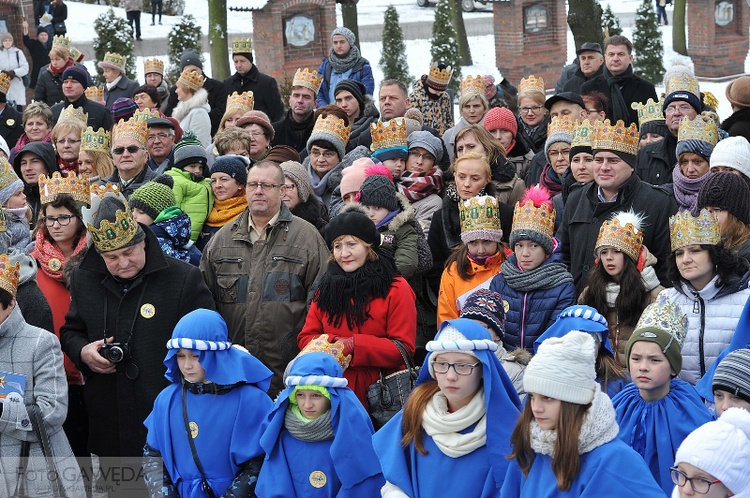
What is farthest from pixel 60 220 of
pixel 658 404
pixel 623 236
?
pixel 658 404

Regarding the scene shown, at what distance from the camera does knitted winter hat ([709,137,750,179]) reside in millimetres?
7438

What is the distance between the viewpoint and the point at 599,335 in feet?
19.7

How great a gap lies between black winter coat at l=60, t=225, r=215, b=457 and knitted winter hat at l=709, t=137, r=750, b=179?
3.40 meters

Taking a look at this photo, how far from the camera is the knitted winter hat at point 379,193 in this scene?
25.0 feet

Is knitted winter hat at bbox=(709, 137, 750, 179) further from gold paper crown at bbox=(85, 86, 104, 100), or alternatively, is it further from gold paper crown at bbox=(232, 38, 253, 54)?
gold paper crown at bbox=(85, 86, 104, 100)

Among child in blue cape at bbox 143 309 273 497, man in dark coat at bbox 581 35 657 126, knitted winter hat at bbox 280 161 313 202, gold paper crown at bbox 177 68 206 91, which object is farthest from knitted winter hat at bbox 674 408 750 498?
gold paper crown at bbox 177 68 206 91

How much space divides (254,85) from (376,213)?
5.93 m

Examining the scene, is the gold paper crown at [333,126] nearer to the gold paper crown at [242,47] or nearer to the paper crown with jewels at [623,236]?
the paper crown with jewels at [623,236]

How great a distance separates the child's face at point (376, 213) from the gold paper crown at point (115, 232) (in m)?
1.66

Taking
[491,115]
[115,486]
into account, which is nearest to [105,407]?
[115,486]

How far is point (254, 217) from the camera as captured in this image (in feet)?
24.3

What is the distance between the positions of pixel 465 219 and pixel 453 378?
98.0 inches

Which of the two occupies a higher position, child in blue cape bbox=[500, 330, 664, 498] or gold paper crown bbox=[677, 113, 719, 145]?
gold paper crown bbox=[677, 113, 719, 145]

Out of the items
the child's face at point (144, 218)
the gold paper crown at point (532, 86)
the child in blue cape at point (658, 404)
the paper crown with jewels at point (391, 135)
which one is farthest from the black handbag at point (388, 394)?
the gold paper crown at point (532, 86)
